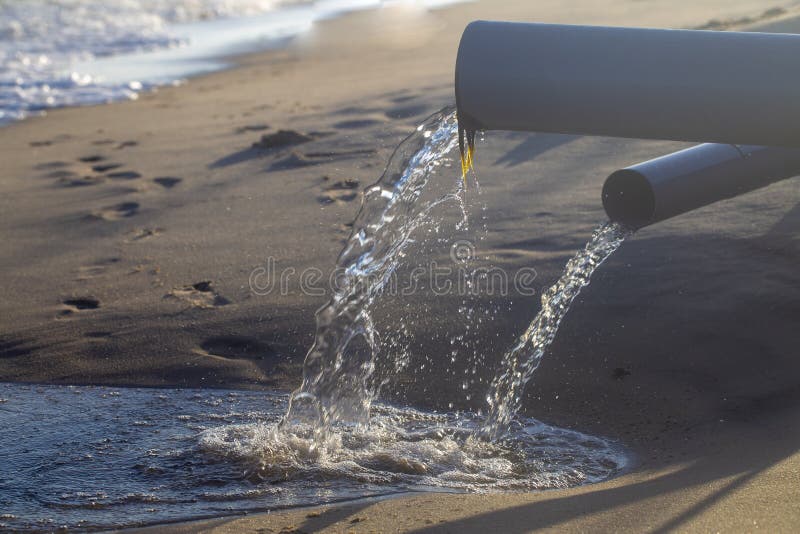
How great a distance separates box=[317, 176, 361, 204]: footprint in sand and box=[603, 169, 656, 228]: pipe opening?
7.33 ft

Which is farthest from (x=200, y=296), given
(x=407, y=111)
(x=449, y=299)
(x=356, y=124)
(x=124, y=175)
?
(x=407, y=111)

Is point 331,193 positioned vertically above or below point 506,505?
above

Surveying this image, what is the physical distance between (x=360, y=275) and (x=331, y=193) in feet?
7.31

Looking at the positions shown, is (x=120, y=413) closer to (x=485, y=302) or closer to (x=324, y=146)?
(x=485, y=302)

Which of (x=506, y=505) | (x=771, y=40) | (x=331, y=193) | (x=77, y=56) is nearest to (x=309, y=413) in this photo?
(x=506, y=505)

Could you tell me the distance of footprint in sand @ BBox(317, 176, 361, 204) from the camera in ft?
20.0

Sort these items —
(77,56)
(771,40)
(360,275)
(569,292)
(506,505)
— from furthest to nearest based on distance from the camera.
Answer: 1. (77,56)
2. (569,292)
3. (360,275)
4. (506,505)
5. (771,40)

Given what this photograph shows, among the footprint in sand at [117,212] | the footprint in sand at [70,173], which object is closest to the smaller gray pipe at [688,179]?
the footprint in sand at [117,212]

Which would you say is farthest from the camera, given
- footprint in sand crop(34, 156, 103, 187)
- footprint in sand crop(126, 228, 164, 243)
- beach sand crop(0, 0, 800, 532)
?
footprint in sand crop(34, 156, 103, 187)

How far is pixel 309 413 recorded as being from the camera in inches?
144

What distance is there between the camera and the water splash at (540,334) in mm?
3803

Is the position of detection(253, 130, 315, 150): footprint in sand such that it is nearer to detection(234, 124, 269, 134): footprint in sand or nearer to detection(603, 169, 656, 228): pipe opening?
detection(234, 124, 269, 134): footprint in sand

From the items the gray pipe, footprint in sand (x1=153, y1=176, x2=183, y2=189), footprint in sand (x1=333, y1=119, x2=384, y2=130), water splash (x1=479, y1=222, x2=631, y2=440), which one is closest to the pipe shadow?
footprint in sand (x1=333, y1=119, x2=384, y2=130)

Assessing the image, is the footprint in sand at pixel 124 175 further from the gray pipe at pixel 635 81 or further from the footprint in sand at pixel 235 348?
the gray pipe at pixel 635 81
